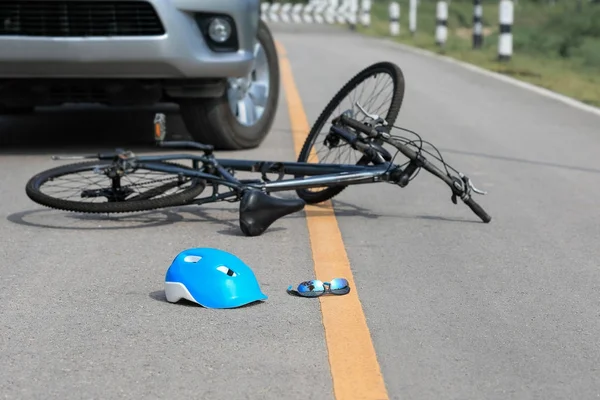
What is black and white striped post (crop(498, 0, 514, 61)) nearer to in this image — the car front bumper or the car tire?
the car tire

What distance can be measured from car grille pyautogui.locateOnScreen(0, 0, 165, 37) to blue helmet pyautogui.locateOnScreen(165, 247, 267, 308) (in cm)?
365

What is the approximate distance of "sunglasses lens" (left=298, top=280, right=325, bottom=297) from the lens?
5320 millimetres

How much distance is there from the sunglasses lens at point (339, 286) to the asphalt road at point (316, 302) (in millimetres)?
109

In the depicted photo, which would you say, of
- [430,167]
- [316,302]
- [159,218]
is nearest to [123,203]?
[159,218]

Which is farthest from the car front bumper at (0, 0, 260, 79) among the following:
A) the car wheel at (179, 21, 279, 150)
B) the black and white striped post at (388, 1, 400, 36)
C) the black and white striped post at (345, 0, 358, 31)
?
the black and white striped post at (345, 0, 358, 31)

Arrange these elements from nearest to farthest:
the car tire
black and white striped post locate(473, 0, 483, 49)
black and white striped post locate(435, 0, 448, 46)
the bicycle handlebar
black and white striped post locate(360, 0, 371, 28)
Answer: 1. the bicycle handlebar
2. the car tire
3. black and white striped post locate(473, 0, 483, 49)
4. black and white striped post locate(435, 0, 448, 46)
5. black and white striped post locate(360, 0, 371, 28)

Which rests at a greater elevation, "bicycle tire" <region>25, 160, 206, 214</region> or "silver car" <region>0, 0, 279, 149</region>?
"silver car" <region>0, 0, 279, 149</region>

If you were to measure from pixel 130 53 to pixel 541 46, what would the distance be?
17.7m

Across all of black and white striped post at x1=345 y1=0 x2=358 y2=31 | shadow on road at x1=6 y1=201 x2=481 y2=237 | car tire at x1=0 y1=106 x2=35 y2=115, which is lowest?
black and white striped post at x1=345 y1=0 x2=358 y2=31

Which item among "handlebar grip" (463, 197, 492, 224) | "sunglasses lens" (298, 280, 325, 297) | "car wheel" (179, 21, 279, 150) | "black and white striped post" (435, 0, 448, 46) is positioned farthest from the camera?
"black and white striped post" (435, 0, 448, 46)

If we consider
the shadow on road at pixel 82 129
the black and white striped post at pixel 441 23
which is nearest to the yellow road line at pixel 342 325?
the shadow on road at pixel 82 129

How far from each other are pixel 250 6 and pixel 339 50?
13277mm

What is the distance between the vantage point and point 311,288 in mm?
5336

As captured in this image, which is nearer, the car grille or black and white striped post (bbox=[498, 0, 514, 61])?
the car grille
